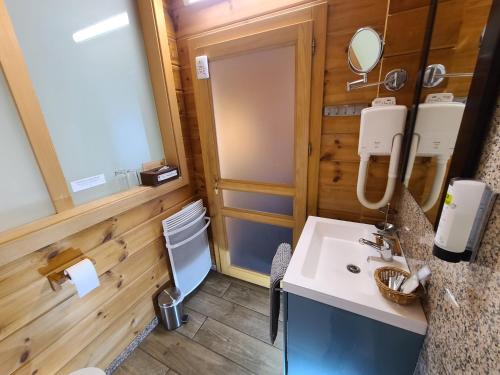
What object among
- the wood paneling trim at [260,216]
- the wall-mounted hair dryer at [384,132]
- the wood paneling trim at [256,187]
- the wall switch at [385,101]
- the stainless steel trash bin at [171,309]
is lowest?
the stainless steel trash bin at [171,309]

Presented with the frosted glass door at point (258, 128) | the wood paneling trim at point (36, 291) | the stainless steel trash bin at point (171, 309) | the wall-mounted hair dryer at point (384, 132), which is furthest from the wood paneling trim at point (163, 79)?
the wall-mounted hair dryer at point (384, 132)

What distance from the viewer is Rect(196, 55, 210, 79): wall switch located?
1562mm

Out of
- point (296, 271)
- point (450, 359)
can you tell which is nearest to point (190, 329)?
point (296, 271)

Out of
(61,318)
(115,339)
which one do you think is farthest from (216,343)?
(61,318)

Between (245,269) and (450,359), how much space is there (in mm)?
1672

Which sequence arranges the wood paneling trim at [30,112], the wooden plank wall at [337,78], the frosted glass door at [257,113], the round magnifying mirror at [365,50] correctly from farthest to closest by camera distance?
the frosted glass door at [257,113] → the wooden plank wall at [337,78] → the round magnifying mirror at [365,50] → the wood paneling trim at [30,112]

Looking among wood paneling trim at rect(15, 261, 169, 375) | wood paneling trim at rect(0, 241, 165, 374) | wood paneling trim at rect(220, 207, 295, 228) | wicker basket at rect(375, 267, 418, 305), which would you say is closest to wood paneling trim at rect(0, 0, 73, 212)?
wood paneling trim at rect(0, 241, 165, 374)

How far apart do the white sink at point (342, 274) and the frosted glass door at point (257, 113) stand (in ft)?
1.67

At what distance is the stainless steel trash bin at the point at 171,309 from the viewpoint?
1646mm

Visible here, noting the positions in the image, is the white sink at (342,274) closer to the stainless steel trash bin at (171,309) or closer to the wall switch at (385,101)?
the wall switch at (385,101)

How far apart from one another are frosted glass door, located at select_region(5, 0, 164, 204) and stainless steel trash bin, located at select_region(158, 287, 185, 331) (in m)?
0.94

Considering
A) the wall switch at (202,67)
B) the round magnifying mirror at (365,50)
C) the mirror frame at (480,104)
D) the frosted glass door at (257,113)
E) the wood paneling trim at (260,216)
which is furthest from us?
the wood paneling trim at (260,216)

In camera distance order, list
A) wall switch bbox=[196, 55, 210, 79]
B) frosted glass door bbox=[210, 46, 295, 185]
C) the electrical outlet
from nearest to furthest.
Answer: the electrical outlet, frosted glass door bbox=[210, 46, 295, 185], wall switch bbox=[196, 55, 210, 79]

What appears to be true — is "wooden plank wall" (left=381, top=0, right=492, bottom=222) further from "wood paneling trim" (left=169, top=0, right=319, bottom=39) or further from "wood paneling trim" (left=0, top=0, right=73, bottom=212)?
"wood paneling trim" (left=0, top=0, right=73, bottom=212)
